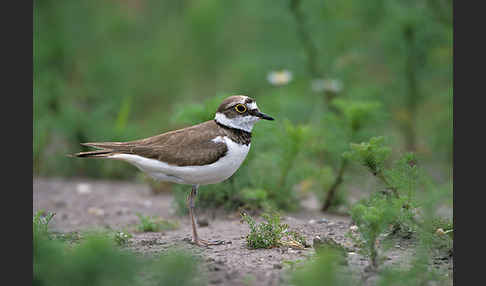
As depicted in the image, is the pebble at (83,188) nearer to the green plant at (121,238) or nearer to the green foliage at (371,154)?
the green plant at (121,238)

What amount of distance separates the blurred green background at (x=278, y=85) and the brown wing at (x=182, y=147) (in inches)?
43.0

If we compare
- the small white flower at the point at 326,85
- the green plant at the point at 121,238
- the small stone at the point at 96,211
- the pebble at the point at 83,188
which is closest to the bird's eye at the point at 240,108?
the green plant at the point at 121,238

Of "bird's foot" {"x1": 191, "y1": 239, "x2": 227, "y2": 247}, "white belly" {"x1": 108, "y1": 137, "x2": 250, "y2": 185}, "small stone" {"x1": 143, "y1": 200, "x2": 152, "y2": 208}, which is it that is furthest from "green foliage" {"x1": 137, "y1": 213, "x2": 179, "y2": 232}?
"small stone" {"x1": 143, "y1": 200, "x2": 152, "y2": 208}

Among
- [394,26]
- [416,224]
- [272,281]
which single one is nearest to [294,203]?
[416,224]

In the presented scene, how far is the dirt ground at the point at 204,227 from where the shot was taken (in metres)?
4.39

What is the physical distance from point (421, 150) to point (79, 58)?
6.50 meters

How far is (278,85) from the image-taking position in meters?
9.82

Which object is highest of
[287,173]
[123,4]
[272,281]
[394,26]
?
[123,4]

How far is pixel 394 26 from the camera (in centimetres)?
887

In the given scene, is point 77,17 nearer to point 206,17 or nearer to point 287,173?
Result: point 206,17

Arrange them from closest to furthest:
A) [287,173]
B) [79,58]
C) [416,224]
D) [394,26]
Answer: [416,224]
[287,173]
[394,26]
[79,58]

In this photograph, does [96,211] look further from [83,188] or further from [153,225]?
[153,225]

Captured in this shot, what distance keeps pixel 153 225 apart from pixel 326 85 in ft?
13.8

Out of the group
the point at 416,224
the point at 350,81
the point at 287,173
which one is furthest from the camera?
the point at 350,81
